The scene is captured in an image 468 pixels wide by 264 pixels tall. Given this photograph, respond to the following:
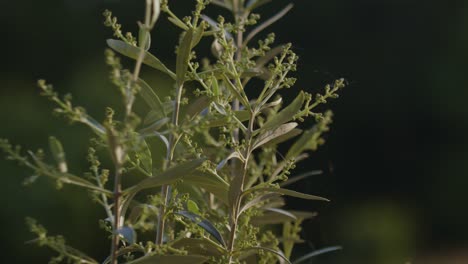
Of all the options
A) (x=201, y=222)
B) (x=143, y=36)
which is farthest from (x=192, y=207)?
(x=143, y=36)

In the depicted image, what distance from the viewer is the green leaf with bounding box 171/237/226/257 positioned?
0.44 metres

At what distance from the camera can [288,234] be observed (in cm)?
65

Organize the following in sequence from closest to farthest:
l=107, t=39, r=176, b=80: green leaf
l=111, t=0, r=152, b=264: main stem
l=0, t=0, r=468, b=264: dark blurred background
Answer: l=111, t=0, r=152, b=264: main stem
l=107, t=39, r=176, b=80: green leaf
l=0, t=0, r=468, b=264: dark blurred background

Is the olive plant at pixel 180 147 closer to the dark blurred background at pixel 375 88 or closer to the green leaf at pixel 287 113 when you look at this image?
the green leaf at pixel 287 113

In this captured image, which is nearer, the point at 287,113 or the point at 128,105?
the point at 128,105

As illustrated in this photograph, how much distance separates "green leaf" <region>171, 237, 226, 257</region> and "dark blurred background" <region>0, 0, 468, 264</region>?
4.58m

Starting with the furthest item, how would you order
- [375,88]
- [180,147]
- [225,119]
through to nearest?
1. [375,88]
2. [180,147]
3. [225,119]

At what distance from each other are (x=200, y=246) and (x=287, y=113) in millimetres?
102

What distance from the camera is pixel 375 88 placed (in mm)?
6059

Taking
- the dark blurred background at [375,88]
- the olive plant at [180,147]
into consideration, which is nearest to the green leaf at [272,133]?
the olive plant at [180,147]

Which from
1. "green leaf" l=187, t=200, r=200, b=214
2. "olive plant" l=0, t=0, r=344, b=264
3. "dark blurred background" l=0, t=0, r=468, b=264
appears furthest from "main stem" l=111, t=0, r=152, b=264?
"dark blurred background" l=0, t=0, r=468, b=264

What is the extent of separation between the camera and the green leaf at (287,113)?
447 millimetres

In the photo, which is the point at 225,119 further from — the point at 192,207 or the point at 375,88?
the point at 375,88

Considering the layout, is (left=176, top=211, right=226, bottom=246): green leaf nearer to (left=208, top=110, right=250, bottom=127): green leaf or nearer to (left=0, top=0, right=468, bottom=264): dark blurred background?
(left=208, top=110, right=250, bottom=127): green leaf
